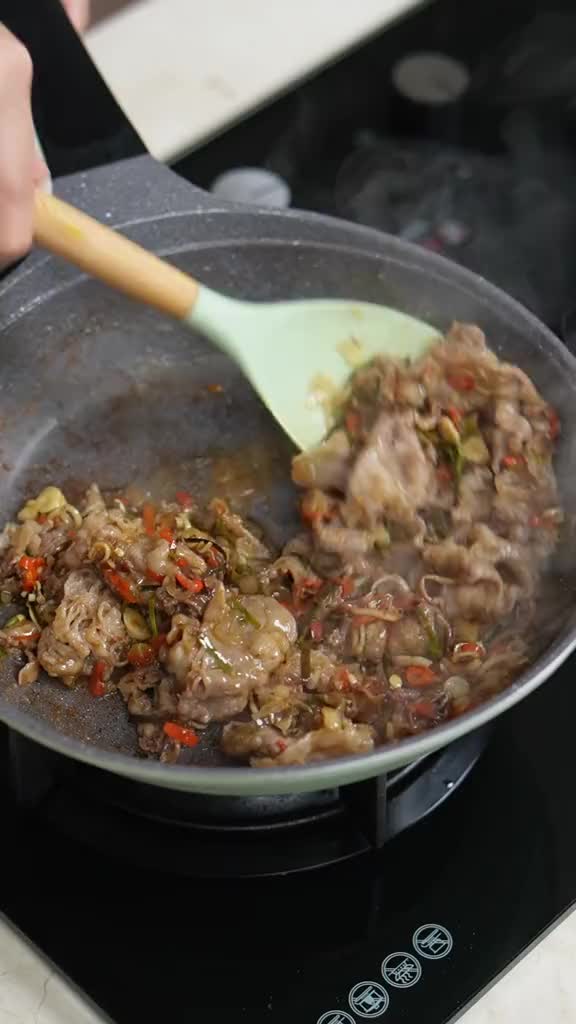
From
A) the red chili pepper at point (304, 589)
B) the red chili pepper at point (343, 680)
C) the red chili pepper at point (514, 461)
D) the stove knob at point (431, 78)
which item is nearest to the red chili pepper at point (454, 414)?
the red chili pepper at point (514, 461)

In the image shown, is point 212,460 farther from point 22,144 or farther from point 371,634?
point 22,144

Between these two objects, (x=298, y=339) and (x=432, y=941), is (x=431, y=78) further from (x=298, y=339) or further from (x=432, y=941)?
(x=432, y=941)

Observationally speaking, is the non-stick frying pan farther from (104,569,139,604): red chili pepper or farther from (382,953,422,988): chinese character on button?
(382,953,422,988): chinese character on button

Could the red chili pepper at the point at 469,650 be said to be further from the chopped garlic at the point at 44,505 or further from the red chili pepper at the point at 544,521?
the chopped garlic at the point at 44,505

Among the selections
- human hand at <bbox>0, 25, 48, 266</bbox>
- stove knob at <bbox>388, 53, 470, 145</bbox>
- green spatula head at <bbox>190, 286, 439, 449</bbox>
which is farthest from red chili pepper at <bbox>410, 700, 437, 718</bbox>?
stove knob at <bbox>388, 53, 470, 145</bbox>

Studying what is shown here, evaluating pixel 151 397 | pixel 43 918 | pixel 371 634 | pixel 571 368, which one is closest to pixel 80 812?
pixel 43 918
